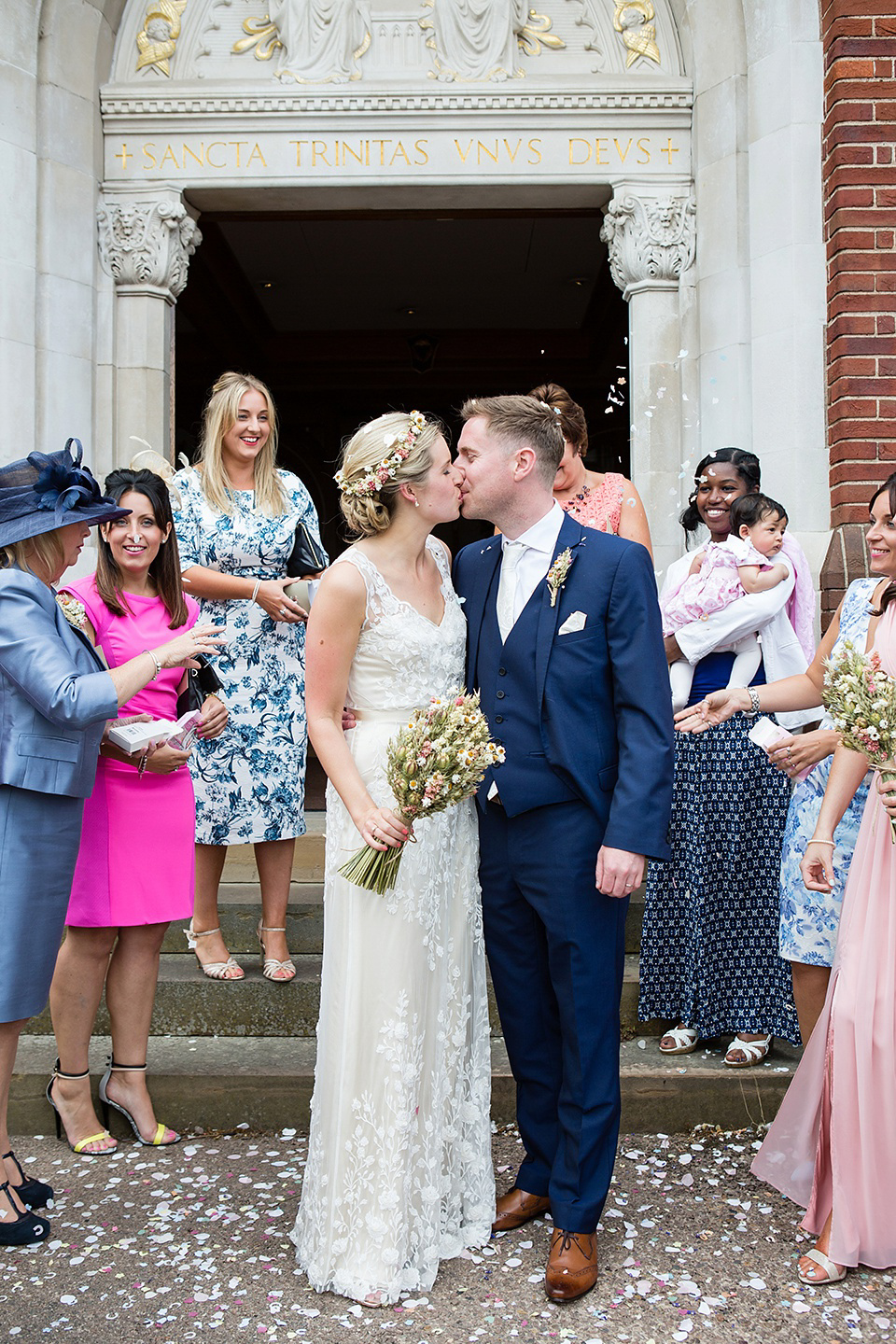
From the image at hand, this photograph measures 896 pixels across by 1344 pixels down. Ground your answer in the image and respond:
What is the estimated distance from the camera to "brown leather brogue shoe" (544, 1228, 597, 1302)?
291 cm

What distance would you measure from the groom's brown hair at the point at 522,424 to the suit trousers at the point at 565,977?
3.19 feet

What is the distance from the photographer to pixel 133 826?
3.74m

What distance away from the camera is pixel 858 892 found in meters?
3.16

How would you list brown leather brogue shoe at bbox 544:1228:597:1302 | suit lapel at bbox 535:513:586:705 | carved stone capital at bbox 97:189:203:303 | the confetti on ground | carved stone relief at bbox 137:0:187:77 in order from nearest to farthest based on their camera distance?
the confetti on ground
brown leather brogue shoe at bbox 544:1228:597:1302
suit lapel at bbox 535:513:586:705
carved stone capital at bbox 97:189:203:303
carved stone relief at bbox 137:0:187:77

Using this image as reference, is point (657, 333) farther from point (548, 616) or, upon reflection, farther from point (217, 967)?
point (217, 967)

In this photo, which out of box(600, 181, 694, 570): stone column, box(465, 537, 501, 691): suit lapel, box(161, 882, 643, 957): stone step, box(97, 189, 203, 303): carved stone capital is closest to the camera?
box(465, 537, 501, 691): suit lapel

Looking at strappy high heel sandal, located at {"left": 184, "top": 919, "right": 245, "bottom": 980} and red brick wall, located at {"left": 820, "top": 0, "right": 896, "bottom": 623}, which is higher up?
red brick wall, located at {"left": 820, "top": 0, "right": 896, "bottom": 623}

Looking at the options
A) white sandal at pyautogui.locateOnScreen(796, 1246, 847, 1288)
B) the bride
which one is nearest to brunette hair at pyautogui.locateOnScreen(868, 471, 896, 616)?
the bride

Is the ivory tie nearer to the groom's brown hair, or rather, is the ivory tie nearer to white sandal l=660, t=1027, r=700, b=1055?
the groom's brown hair

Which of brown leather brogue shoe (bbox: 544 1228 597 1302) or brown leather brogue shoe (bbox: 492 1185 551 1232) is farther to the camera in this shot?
brown leather brogue shoe (bbox: 492 1185 551 1232)

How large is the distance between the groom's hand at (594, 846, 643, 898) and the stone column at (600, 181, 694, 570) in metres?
3.75

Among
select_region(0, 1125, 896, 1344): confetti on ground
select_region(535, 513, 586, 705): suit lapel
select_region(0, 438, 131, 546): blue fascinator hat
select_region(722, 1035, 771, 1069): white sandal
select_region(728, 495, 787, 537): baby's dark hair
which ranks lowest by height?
select_region(0, 1125, 896, 1344): confetti on ground

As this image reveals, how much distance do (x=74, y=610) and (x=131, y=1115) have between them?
1.70 meters

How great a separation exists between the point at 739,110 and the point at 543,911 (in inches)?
202
